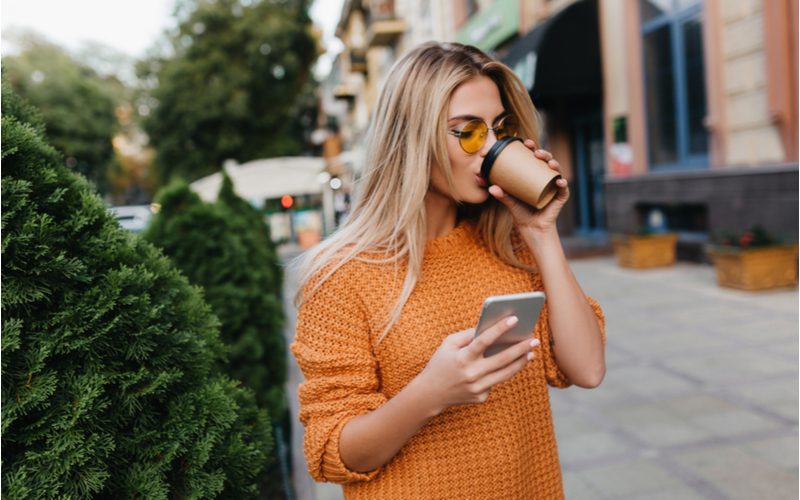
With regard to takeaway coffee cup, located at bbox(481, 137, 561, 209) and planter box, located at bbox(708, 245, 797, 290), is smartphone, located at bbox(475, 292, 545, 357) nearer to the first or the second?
→ takeaway coffee cup, located at bbox(481, 137, 561, 209)

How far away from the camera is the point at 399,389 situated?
1415mm

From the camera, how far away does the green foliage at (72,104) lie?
3300 centimetres

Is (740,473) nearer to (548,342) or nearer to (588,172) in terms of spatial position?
(548,342)

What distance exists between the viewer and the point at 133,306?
4.52ft

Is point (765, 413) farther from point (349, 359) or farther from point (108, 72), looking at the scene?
point (108, 72)

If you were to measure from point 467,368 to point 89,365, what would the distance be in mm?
708

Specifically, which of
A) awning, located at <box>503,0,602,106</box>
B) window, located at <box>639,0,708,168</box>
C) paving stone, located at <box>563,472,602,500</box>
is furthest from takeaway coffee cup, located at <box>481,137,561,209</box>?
awning, located at <box>503,0,602,106</box>

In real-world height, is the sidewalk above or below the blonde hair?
below

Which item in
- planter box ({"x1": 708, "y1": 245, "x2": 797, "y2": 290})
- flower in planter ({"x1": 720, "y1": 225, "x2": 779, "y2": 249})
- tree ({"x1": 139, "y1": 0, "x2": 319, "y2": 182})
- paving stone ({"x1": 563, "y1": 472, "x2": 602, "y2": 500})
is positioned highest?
tree ({"x1": 139, "y1": 0, "x2": 319, "y2": 182})

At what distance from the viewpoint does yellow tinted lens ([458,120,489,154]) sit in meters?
1.47

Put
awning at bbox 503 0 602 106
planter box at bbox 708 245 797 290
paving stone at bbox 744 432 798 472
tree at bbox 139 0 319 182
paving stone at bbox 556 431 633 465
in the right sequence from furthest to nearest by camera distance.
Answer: tree at bbox 139 0 319 182 < awning at bbox 503 0 602 106 < planter box at bbox 708 245 797 290 < paving stone at bbox 556 431 633 465 < paving stone at bbox 744 432 798 472

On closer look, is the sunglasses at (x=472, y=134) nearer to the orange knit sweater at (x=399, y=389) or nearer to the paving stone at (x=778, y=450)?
the orange knit sweater at (x=399, y=389)

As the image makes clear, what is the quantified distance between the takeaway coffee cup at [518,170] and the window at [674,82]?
923 cm

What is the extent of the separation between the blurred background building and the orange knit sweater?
16.6ft
